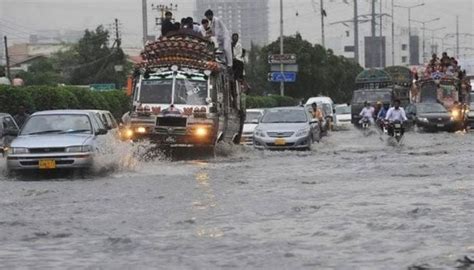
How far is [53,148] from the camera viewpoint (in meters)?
16.2

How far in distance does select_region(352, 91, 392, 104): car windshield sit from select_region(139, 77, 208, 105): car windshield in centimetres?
2437

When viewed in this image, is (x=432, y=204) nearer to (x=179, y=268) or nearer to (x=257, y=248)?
(x=257, y=248)

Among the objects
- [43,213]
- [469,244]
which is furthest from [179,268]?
[43,213]

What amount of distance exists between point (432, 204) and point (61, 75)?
7684 centimetres

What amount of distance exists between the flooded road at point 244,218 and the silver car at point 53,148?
0.34 m

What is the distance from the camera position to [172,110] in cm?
2092

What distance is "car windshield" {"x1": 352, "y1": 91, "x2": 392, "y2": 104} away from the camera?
44906 mm

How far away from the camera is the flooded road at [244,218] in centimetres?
852

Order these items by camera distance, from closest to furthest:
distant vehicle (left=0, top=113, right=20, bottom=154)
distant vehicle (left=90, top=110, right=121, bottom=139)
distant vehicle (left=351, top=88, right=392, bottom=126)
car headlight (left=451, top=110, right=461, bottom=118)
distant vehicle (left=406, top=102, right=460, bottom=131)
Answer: distant vehicle (left=90, top=110, right=121, bottom=139) → distant vehicle (left=0, top=113, right=20, bottom=154) → distant vehicle (left=406, top=102, right=460, bottom=131) → car headlight (left=451, top=110, right=461, bottom=118) → distant vehicle (left=351, top=88, right=392, bottom=126)

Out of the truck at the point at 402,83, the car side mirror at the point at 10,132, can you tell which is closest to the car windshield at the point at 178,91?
the car side mirror at the point at 10,132

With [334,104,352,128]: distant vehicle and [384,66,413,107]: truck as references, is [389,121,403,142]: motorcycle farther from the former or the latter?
[334,104,352,128]: distant vehicle

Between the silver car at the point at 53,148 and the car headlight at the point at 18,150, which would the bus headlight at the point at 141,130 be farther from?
the car headlight at the point at 18,150

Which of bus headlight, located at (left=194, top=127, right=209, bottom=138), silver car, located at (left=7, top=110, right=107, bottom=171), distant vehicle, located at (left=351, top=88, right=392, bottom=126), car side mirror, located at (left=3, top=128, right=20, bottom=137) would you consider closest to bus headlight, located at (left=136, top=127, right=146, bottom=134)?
bus headlight, located at (left=194, top=127, right=209, bottom=138)

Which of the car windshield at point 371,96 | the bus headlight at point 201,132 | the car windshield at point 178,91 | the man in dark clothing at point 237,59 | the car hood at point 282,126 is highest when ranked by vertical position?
the man in dark clothing at point 237,59
